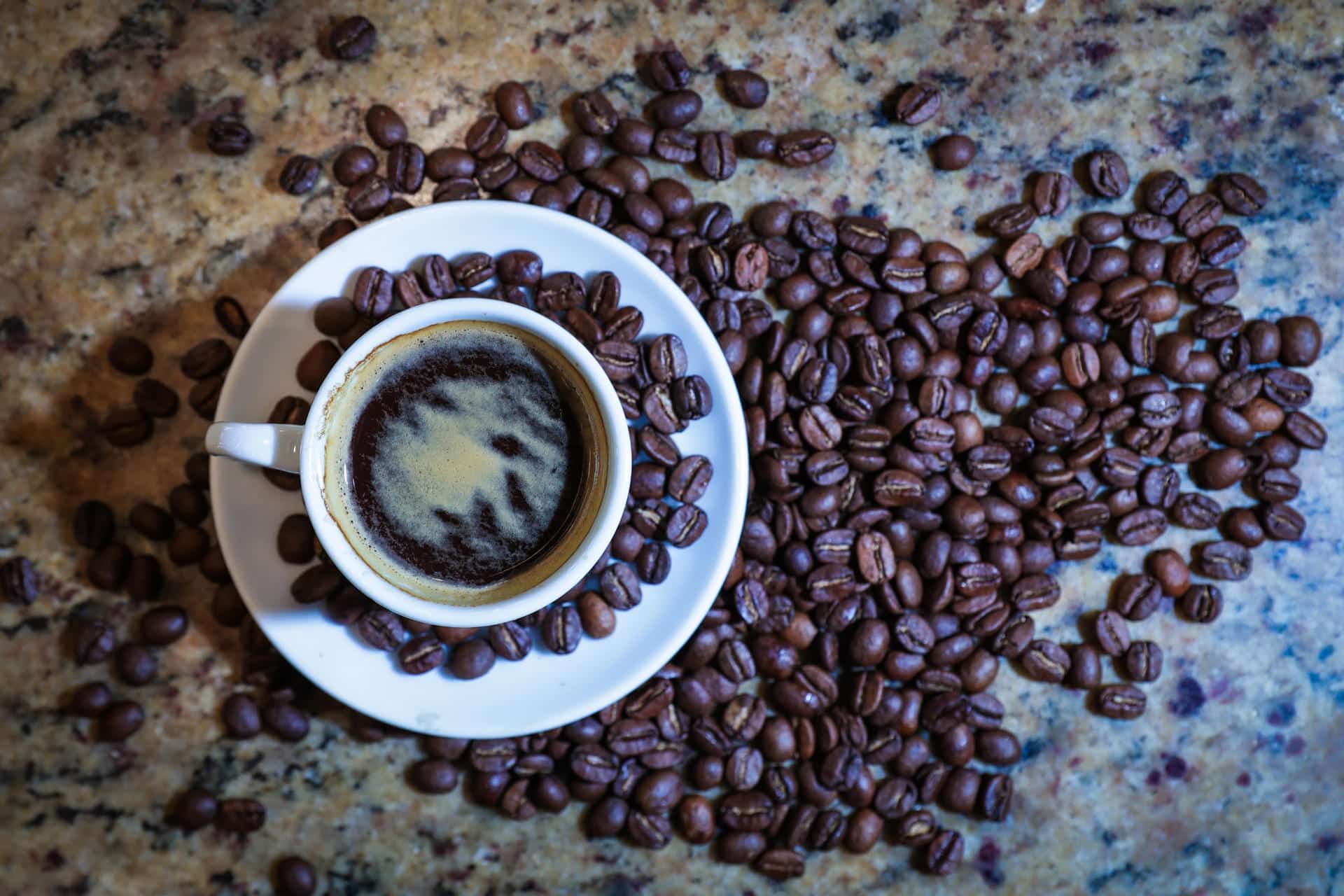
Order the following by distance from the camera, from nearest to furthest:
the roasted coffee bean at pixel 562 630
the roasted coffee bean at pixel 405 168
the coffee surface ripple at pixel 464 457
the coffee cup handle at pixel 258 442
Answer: the coffee cup handle at pixel 258 442 < the coffee surface ripple at pixel 464 457 < the roasted coffee bean at pixel 562 630 < the roasted coffee bean at pixel 405 168

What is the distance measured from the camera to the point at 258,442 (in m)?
1.14

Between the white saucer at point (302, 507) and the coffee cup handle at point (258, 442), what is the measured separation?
0.22 m

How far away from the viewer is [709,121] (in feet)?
5.38

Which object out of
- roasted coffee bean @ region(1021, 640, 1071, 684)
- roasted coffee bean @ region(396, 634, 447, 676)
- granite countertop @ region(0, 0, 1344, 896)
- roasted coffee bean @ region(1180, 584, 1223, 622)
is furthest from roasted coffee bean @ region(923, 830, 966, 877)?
roasted coffee bean @ region(396, 634, 447, 676)

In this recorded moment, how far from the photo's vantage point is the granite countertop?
1.61 metres

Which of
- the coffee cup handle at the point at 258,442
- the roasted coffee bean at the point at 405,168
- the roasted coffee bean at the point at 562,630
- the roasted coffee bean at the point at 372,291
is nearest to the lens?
the coffee cup handle at the point at 258,442

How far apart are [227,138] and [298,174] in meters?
0.12

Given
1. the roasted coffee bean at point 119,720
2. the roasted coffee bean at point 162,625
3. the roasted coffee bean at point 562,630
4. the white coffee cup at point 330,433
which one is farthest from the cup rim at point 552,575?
the roasted coffee bean at point 119,720

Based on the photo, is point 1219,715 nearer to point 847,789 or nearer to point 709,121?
point 847,789

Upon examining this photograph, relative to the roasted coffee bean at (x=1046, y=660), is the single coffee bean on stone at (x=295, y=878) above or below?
below

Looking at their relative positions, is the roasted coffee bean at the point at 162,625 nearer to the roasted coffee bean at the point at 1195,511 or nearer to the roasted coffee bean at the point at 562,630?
the roasted coffee bean at the point at 562,630

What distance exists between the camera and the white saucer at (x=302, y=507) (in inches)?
52.7

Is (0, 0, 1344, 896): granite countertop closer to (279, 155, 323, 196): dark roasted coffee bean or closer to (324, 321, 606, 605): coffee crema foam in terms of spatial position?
(279, 155, 323, 196): dark roasted coffee bean

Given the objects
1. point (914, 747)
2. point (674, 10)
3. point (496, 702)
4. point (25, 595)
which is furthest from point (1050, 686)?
point (25, 595)
